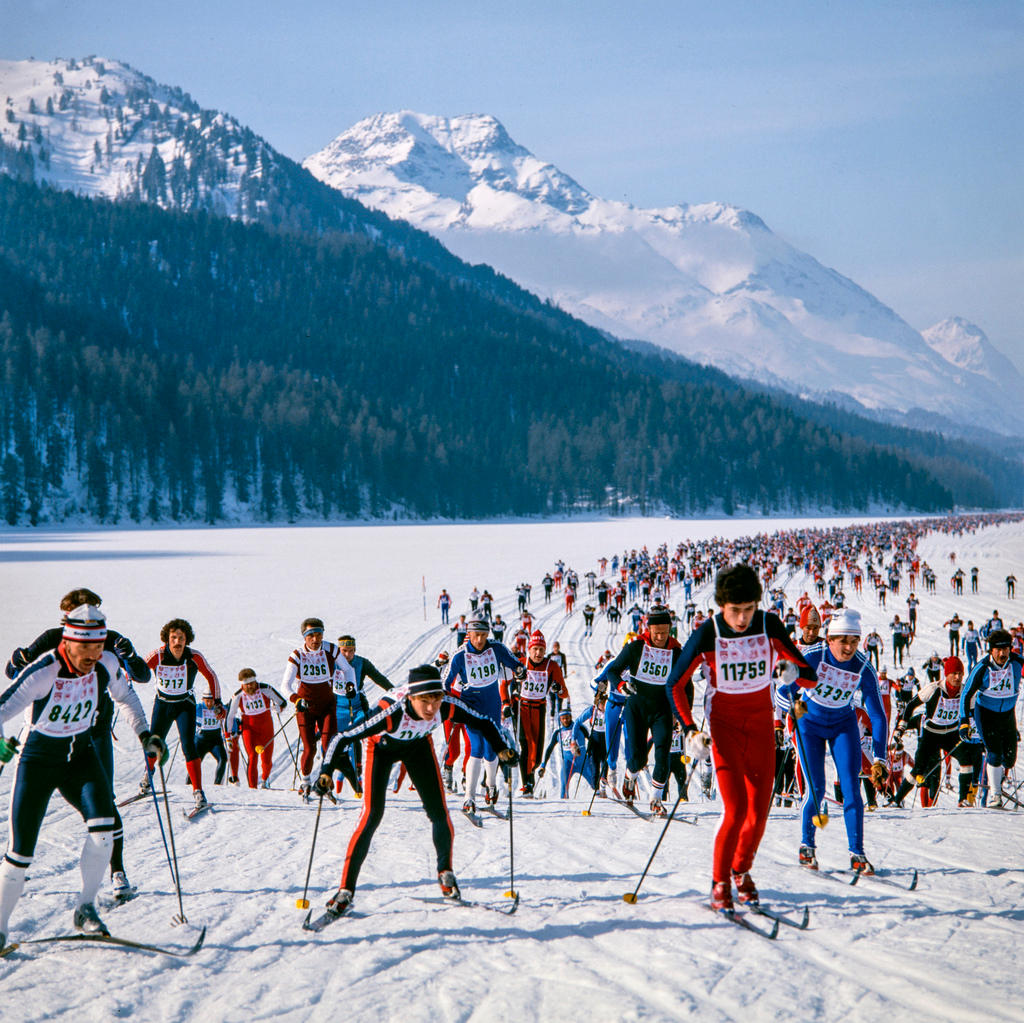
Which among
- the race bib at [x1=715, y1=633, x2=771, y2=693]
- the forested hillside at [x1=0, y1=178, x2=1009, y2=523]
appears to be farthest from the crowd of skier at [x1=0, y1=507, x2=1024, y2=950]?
the forested hillside at [x1=0, y1=178, x2=1009, y2=523]

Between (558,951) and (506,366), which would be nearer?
(558,951)

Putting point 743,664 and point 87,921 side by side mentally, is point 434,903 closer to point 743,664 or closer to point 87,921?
point 87,921

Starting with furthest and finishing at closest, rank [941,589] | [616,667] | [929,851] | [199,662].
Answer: [941,589]
[199,662]
[616,667]
[929,851]

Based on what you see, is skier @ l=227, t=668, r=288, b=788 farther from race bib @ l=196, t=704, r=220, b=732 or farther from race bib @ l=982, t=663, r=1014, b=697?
race bib @ l=982, t=663, r=1014, b=697

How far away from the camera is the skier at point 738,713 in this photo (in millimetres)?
4785

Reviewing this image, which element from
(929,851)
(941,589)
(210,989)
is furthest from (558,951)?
(941,589)

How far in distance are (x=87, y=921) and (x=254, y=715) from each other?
5054 millimetres

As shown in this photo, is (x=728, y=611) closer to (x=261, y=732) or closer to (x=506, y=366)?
(x=261, y=732)

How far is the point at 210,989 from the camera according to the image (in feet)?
13.9

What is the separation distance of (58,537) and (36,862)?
67.6m

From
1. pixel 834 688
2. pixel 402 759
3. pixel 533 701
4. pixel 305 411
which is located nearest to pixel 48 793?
pixel 402 759

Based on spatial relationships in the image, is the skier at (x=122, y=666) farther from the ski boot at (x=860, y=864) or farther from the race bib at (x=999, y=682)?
the race bib at (x=999, y=682)

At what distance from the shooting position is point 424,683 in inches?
203

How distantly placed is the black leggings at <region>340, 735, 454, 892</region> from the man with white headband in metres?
1.51
